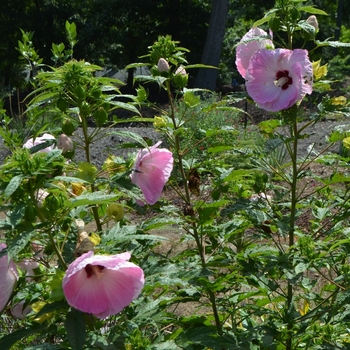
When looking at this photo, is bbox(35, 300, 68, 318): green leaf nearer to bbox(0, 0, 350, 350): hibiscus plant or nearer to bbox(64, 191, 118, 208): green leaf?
bbox(0, 0, 350, 350): hibiscus plant

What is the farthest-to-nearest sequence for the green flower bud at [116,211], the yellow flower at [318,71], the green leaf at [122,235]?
the yellow flower at [318,71] < the green flower bud at [116,211] < the green leaf at [122,235]

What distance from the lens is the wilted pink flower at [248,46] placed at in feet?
6.52

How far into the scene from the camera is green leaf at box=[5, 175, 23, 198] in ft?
4.05

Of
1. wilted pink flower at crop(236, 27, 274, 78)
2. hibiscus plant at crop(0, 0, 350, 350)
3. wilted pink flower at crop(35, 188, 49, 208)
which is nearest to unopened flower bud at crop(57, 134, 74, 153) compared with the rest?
hibiscus plant at crop(0, 0, 350, 350)

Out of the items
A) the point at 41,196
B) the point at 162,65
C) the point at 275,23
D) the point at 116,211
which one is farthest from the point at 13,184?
the point at 275,23

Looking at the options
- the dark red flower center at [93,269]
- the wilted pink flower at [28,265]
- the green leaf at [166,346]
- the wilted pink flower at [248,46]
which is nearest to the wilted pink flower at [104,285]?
the dark red flower center at [93,269]

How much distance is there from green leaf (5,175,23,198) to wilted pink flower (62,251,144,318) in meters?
0.20

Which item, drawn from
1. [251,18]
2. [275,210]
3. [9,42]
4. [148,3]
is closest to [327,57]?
[251,18]

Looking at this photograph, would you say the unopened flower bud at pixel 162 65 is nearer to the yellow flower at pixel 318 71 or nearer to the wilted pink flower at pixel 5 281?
the yellow flower at pixel 318 71

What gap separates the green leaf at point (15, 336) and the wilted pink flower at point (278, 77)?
0.89 metres

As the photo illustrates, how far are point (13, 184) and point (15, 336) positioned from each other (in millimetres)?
417

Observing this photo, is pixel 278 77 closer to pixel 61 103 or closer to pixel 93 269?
pixel 61 103

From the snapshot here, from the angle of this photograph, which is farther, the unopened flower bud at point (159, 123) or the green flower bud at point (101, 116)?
the unopened flower bud at point (159, 123)

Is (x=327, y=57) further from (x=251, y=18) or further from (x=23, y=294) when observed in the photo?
(x=23, y=294)
